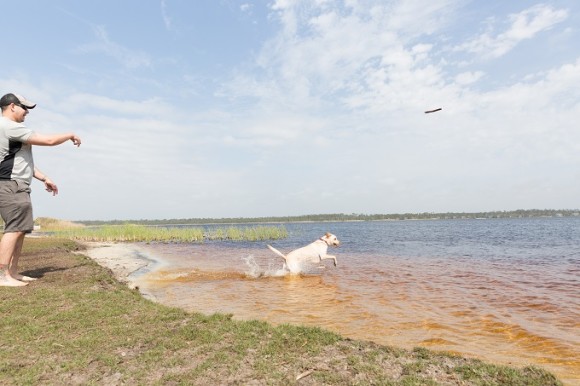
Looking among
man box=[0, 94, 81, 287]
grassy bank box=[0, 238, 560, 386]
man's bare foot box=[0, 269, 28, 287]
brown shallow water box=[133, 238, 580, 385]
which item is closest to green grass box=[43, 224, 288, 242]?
brown shallow water box=[133, 238, 580, 385]

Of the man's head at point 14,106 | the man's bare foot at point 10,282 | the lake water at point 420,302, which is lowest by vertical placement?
the lake water at point 420,302

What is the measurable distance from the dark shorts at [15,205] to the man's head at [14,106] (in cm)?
131

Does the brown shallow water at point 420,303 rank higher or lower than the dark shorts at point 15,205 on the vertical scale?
lower

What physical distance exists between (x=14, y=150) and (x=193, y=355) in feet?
17.9

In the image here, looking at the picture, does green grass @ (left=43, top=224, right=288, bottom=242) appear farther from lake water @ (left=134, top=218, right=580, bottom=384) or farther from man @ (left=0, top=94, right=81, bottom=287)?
man @ (left=0, top=94, right=81, bottom=287)

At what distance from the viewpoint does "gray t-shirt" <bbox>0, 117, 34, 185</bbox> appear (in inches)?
256

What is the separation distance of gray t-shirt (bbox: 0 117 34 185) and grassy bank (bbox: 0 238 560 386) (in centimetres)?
239

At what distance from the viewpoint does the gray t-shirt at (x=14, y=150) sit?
6.50m

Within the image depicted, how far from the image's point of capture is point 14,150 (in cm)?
668

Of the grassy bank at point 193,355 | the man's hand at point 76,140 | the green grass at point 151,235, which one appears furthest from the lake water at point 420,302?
the green grass at point 151,235

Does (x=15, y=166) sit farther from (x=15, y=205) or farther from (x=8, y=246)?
(x=8, y=246)

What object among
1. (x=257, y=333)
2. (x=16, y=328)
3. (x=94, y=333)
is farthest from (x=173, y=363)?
(x=16, y=328)

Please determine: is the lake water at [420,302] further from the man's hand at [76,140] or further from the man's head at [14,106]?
the man's head at [14,106]

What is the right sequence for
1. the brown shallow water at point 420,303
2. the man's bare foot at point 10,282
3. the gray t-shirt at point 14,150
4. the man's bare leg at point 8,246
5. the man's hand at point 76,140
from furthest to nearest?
the man's bare foot at point 10,282 → the man's hand at point 76,140 → the man's bare leg at point 8,246 → the gray t-shirt at point 14,150 → the brown shallow water at point 420,303
